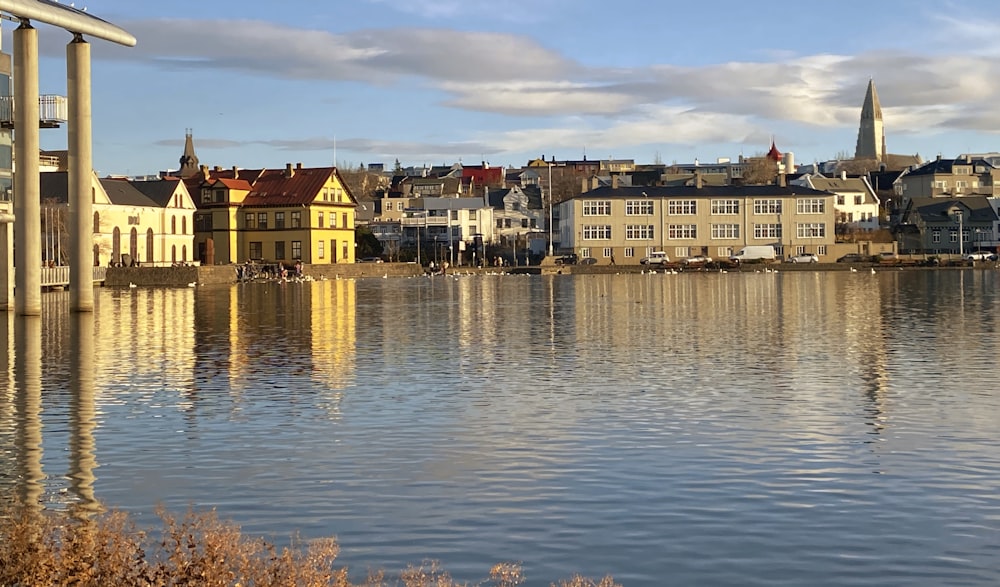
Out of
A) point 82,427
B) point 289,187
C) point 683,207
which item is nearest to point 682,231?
point 683,207

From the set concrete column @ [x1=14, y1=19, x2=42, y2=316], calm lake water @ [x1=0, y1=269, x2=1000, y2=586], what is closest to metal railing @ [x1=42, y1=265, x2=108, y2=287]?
concrete column @ [x1=14, y1=19, x2=42, y2=316]

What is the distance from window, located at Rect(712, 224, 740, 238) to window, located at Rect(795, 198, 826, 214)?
7.57 m

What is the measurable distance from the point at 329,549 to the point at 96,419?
13.0 m

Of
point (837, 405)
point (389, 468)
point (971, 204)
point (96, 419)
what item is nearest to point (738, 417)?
point (837, 405)

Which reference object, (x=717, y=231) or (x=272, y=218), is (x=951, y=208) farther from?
(x=272, y=218)

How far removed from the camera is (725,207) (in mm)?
153500

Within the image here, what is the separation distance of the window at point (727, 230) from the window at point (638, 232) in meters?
7.69

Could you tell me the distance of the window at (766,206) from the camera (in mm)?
153125

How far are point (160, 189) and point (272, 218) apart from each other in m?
13.4

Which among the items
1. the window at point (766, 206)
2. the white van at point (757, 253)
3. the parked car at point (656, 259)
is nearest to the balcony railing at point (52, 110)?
the parked car at point (656, 259)

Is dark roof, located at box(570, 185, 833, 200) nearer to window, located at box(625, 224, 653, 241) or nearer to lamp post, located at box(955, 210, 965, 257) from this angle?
window, located at box(625, 224, 653, 241)

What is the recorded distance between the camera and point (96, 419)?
2186 cm

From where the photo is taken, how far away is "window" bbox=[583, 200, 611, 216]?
152 meters

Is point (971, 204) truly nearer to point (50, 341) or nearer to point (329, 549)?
point (50, 341)
